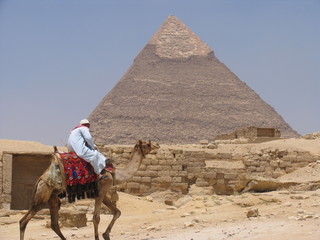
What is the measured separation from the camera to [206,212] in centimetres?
1150

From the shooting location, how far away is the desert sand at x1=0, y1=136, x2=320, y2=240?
8.46m

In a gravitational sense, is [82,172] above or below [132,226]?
above

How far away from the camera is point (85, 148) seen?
28.7 feet

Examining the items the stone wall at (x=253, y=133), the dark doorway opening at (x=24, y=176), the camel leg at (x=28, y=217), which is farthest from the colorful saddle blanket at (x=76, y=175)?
the stone wall at (x=253, y=133)

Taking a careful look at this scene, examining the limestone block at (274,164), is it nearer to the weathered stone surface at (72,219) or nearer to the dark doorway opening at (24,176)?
the dark doorway opening at (24,176)

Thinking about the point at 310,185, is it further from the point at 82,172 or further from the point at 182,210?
the point at 82,172

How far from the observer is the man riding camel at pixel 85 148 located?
28.5ft

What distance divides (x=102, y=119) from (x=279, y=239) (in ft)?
618

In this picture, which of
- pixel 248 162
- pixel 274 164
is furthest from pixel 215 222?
pixel 274 164

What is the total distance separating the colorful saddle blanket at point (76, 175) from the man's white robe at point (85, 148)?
8 centimetres

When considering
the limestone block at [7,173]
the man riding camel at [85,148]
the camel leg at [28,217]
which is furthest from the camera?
the limestone block at [7,173]

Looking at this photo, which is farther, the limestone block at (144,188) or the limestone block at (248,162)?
the limestone block at (248,162)

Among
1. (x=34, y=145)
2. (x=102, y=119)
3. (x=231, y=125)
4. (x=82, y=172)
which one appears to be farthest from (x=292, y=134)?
(x=82, y=172)

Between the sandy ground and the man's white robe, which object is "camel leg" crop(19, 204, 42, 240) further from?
the sandy ground
